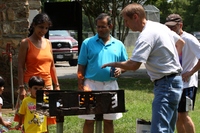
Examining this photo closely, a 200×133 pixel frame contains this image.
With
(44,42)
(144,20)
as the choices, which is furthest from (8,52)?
(144,20)

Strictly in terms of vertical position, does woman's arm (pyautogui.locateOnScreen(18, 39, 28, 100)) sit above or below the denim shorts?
above

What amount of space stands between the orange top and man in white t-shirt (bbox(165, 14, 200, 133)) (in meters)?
1.80

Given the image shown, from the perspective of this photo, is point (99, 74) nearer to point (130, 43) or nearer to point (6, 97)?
point (6, 97)

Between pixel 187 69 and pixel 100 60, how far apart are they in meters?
1.33

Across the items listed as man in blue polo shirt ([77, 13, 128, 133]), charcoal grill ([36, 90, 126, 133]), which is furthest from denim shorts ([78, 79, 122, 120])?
charcoal grill ([36, 90, 126, 133])

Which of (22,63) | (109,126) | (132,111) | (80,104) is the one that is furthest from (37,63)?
(132,111)

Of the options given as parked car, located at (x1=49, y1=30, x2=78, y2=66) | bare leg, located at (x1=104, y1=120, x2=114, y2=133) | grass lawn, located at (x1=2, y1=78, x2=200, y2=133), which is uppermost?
bare leg, located at (x1=104, y1=120, x2=114, y2=133)

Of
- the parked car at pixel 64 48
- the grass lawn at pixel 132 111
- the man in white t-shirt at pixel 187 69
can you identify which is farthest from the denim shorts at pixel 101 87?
the parked car at pixel 64 48

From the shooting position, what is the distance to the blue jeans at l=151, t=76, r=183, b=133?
5348 millimetres

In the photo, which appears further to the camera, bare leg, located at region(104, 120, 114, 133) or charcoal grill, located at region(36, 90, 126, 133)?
bare leg, located at region(104, 120, 114, 133)

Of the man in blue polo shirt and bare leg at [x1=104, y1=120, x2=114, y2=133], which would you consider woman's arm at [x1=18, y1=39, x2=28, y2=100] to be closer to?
the man in blue polo shirt

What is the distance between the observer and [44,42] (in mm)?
6488

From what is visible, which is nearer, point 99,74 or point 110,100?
point 110,100

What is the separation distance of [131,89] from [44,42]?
7.52m
